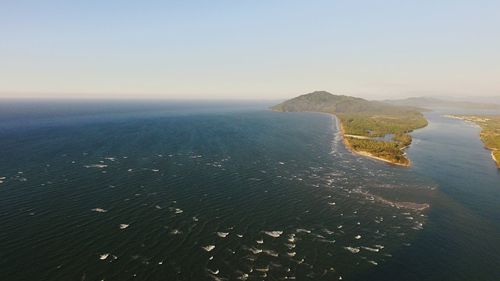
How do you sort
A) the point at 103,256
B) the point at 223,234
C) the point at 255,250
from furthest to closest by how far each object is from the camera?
the point at 223,234, the point at 255,250, the point at 103,256

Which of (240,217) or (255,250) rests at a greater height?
(240,217)

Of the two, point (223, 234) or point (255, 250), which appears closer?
point (255, 250)

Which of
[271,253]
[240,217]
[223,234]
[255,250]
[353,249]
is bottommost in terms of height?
[353,249]

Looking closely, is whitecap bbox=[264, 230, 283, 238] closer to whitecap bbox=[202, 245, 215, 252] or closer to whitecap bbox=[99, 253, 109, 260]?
whitecap bbox=[202, 245, 215, 252]

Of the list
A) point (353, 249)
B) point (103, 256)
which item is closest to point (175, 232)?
point (103, 256)

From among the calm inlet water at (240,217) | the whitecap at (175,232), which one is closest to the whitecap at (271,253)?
the calm inlet water at (240,217)

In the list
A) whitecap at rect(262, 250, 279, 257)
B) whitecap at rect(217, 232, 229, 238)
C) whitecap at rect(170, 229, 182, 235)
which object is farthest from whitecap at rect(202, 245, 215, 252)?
whitecap at rect(262, 250, 279, 257)

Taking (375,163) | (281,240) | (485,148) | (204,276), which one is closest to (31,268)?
(204,276)

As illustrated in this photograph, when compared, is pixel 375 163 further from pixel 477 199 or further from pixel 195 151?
pixel 195 151

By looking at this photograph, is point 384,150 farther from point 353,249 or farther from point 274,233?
point 274,233
